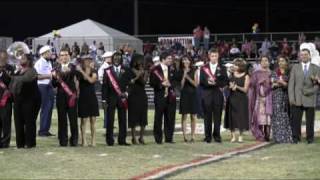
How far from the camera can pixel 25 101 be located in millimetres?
13945

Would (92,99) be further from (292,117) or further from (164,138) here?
(292,117)

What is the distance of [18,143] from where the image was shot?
14047 mm

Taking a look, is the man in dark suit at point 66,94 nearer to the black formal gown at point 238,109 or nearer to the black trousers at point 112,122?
the black trousers at point 112,122

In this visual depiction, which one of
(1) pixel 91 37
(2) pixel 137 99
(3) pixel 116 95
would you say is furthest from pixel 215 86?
(1) pixel 91 37

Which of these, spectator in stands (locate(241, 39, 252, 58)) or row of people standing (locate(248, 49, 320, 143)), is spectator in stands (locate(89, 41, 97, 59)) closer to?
spectator in stands (locate(241, 39, 252, 58))

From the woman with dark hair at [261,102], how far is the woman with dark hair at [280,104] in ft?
0.44

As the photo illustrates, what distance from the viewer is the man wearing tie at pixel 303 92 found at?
1471 centimetres

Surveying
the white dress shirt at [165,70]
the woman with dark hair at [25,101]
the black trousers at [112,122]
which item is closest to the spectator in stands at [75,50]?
the white dress shirt at [165,70]

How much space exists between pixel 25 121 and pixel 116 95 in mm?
1821

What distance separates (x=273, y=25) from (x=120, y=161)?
45655 millimetres

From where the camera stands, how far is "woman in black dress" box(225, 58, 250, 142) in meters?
15.2

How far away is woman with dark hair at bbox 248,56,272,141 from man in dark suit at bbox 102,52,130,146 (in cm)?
283

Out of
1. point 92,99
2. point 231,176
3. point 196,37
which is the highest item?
point 196,37

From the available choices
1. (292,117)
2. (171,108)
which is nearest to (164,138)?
(171,108)
